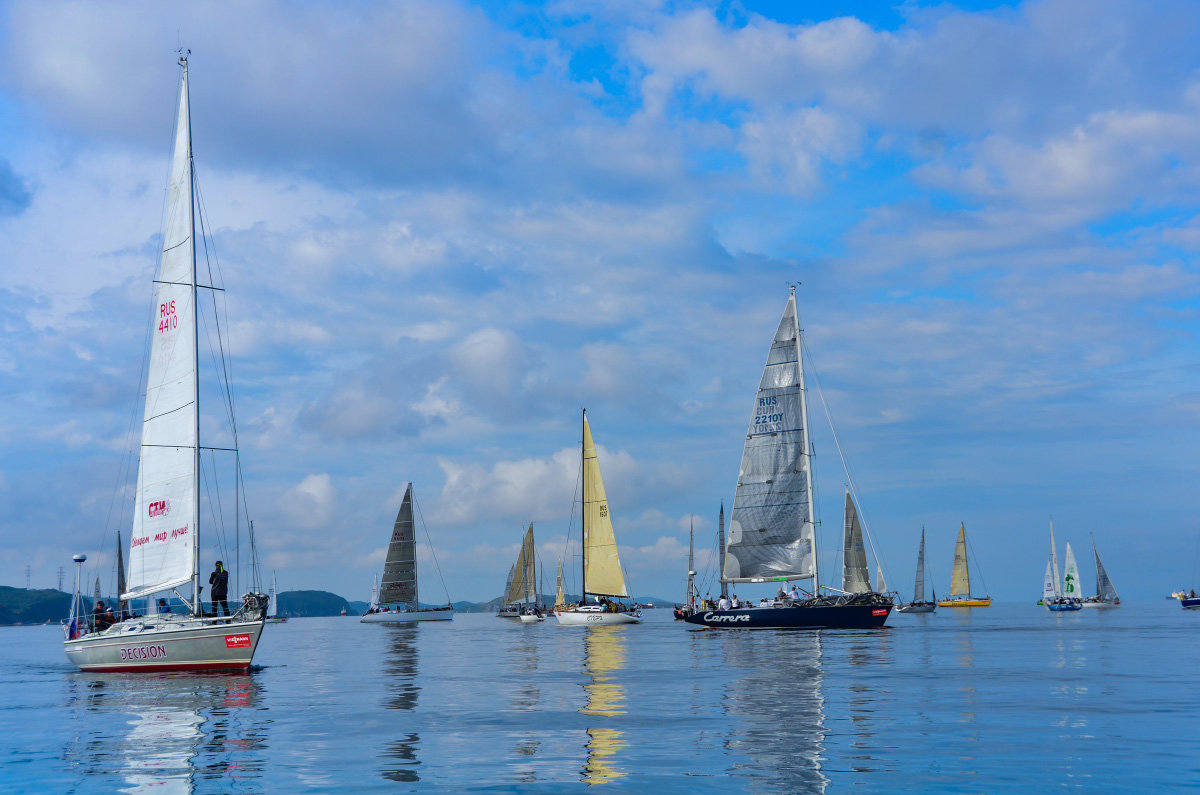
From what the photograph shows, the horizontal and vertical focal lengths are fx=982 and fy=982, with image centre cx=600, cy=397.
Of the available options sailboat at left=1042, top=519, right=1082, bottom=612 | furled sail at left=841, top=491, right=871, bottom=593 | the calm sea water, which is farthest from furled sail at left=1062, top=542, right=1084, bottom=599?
the calm sea water

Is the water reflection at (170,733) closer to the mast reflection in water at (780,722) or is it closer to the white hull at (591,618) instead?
the mast reflection in water at (780,722)

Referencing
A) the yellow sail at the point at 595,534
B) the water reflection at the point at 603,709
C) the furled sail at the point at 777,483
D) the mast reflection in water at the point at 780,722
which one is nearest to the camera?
the mast reflection in water at the point at 780,722

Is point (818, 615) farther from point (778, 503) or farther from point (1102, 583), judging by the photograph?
point (1102, 583)

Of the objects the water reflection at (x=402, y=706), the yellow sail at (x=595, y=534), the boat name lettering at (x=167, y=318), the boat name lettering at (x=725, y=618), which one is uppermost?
the boat name lettering at (x=167, y=318)

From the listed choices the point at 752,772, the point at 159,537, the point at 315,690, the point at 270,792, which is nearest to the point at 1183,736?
the point at 752,772

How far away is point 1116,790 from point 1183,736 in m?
5.80

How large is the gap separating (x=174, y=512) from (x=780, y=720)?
24012 millimetres

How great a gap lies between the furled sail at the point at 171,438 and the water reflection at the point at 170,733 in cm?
434

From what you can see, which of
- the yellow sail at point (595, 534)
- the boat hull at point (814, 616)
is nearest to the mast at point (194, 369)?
the boat hull at point (814, 616)

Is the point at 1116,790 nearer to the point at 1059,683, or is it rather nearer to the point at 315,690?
the point at 1059,683

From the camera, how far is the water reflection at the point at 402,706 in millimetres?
15477

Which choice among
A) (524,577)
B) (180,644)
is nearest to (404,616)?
(524,577)

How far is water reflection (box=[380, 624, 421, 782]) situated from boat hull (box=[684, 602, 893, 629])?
2034 centimetres

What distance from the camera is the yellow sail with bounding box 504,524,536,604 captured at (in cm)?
13850
